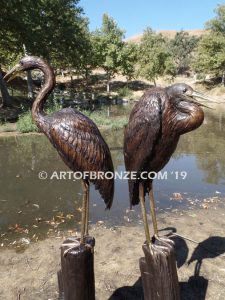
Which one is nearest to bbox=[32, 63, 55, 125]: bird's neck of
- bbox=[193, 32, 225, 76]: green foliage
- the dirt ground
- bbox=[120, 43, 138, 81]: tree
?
the dirt ground

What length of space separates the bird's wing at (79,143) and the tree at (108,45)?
111 feet

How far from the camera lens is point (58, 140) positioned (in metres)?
3.78

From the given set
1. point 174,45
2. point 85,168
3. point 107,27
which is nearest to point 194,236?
point 85,168

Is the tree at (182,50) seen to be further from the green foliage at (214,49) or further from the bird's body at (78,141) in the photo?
the bird's body at (78,141)

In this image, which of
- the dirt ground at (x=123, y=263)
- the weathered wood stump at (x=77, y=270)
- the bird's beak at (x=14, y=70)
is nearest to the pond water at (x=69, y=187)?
the dirt ground at (x=123, y=263)

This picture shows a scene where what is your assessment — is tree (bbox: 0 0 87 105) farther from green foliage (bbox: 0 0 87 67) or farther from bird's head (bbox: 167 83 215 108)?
bird's head (bbox: 167 83 215 108)

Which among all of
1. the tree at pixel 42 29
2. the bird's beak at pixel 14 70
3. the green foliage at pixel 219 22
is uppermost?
the green foliage at pixel 219 22

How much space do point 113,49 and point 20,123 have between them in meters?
24.6

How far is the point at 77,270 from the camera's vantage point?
376 cm

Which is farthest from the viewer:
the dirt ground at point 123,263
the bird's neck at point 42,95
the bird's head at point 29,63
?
the dirt ground at point 123,263

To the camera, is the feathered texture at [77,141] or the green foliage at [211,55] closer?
the feathered texture at [77,141]

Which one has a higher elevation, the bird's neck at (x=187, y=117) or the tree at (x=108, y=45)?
the tree at (x=108, y=45)

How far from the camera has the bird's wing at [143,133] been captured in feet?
11.5

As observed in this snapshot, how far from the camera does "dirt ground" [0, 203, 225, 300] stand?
14.6ft
